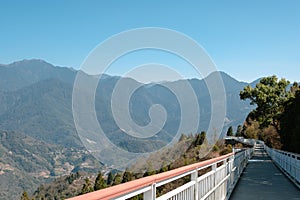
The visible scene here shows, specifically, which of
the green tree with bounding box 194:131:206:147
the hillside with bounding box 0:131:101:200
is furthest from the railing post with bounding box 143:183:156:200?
the hillside with bounding box 0:131:101:200

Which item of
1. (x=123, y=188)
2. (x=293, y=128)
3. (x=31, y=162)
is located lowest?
(x=31, y=162)

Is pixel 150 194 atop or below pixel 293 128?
below

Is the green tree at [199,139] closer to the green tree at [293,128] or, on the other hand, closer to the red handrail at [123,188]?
the green tree at [293,128]

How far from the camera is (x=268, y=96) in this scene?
2037 inches

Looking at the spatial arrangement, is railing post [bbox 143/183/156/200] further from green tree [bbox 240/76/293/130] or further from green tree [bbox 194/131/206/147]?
green tree [bbox 240/76/293/130]

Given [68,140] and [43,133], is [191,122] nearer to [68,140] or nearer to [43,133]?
[68,140]

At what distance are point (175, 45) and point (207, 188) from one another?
12.0 metres

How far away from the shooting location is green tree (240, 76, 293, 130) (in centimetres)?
5122

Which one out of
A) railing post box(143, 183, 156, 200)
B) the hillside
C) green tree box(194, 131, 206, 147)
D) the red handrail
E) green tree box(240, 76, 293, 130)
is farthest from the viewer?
the hillside

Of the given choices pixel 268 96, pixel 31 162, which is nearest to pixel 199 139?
pixel 268 96

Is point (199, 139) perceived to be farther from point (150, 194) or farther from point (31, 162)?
point (31, 162)

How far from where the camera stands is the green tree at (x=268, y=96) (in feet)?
168

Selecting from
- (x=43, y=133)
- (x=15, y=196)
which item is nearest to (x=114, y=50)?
(x=15, y=196)

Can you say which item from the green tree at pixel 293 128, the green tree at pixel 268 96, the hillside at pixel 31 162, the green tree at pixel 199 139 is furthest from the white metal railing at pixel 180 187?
the hillside at pixel 31 162
